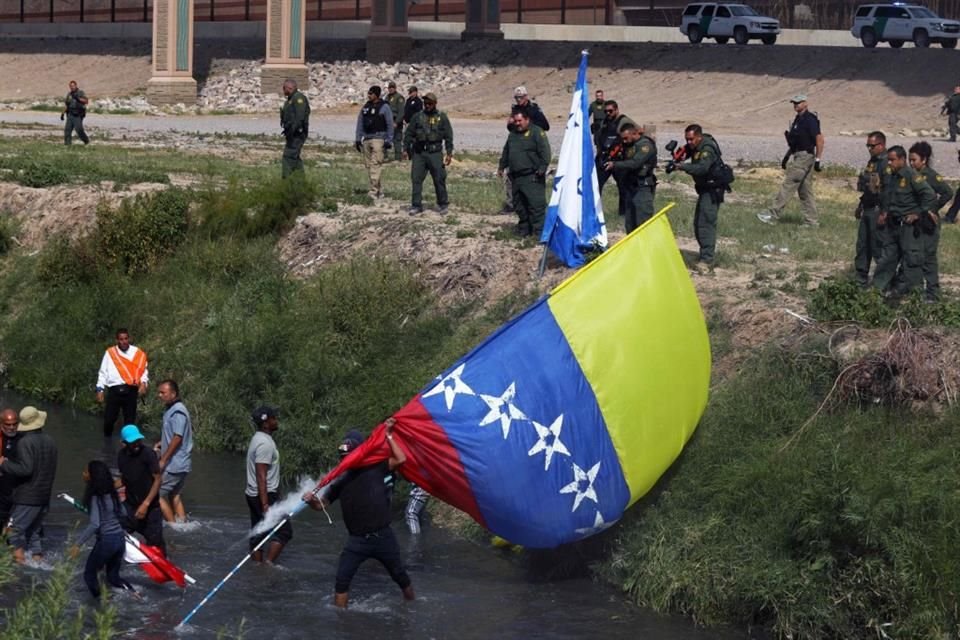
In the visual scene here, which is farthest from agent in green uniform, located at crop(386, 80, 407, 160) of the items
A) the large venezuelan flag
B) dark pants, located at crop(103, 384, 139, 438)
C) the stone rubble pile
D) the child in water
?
the stone rubble pile

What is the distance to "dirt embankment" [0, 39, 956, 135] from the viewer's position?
4691 cm

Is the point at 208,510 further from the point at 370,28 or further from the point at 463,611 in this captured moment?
the point at 370,28

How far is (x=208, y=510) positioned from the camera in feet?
51.1

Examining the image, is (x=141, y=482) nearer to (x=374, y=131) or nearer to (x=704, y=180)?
(x=704, y=180)

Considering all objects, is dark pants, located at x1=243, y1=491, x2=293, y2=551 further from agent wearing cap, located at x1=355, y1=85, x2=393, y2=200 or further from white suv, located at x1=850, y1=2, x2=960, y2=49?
white suv, located at x1=850, y1=2, x2=960, y2=49

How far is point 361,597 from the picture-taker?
12641mm

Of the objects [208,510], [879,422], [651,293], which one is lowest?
[208,510]

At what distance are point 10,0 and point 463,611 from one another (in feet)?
235

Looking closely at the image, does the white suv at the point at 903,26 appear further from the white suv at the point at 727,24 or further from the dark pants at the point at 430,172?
the dark pants at the point at 430,172

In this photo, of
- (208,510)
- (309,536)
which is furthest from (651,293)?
(208,510)

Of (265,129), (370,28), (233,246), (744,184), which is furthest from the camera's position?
(370,28)

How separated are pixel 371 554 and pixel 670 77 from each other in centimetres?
4408

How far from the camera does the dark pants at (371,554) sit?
1171 centimetres

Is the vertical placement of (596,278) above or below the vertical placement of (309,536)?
above
